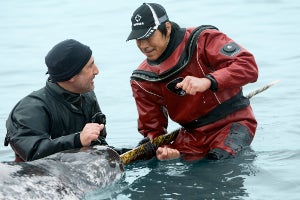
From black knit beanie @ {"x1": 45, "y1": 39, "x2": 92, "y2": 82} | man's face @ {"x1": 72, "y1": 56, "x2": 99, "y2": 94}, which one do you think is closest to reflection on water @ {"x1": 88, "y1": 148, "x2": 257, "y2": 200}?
man's face @ {"x1": 72, "y1": 56, "x2": 99, "y2": 94}

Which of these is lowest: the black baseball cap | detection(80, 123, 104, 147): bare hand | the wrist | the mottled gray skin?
the mottled gray skin

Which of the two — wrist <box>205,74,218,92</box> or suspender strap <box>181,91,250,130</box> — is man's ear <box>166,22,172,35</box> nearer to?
wrist <box>205,74,218,92</box>

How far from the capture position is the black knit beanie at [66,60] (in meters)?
7.15

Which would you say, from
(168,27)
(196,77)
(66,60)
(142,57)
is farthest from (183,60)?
(142,57)

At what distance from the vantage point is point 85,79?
7258 mm

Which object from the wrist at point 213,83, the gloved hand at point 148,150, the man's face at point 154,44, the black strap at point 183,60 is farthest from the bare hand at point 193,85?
the gloved hand at point 148,150

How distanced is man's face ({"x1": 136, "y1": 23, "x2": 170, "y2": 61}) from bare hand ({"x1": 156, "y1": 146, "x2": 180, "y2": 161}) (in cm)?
90

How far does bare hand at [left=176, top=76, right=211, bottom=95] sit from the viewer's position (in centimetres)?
680

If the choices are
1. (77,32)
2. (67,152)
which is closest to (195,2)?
(77,32)

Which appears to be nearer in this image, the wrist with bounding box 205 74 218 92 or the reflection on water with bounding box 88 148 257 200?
the reflection on water with bounding box 88 148 257 200

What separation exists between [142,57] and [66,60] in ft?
23.6

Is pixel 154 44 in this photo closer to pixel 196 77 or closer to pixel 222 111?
pixel 196 77

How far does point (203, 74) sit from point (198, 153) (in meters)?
0.83

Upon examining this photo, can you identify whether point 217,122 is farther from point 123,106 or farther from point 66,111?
point 123,106
